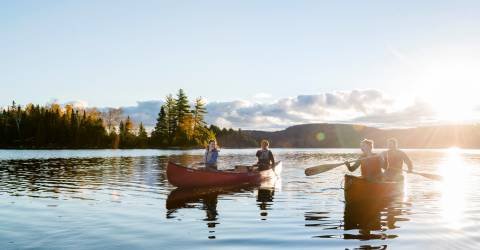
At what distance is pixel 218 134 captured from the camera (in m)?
160

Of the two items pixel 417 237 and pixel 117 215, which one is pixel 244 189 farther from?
pixel 417 237

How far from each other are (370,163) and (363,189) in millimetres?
1201

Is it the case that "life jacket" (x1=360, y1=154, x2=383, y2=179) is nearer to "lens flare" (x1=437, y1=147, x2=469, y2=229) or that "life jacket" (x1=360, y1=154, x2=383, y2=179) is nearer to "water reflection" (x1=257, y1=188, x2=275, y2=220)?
Result: "lens flare" (x1=437, y1=147, x2=469, y2=229)

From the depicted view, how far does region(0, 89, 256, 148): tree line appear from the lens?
4594 inches

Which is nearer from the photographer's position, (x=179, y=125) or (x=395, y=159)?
(x=395, y=159)

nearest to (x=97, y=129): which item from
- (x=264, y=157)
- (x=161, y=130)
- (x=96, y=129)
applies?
(x=96, y=129)

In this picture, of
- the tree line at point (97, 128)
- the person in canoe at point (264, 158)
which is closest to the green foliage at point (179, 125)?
the tree line at point (97, 128)

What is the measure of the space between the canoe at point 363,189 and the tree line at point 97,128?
95.3 meters

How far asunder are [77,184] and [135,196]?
676 cm

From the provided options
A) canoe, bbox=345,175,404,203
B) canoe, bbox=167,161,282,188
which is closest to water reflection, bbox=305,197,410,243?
canoe, bbox=345,175,404,203

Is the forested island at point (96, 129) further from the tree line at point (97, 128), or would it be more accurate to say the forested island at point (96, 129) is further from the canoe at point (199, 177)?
the canoe at point (199, 177)

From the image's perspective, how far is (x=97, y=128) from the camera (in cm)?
12288

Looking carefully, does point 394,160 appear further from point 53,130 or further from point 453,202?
point 53,130

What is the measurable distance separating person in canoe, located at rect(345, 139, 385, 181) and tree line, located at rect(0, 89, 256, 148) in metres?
95.0
